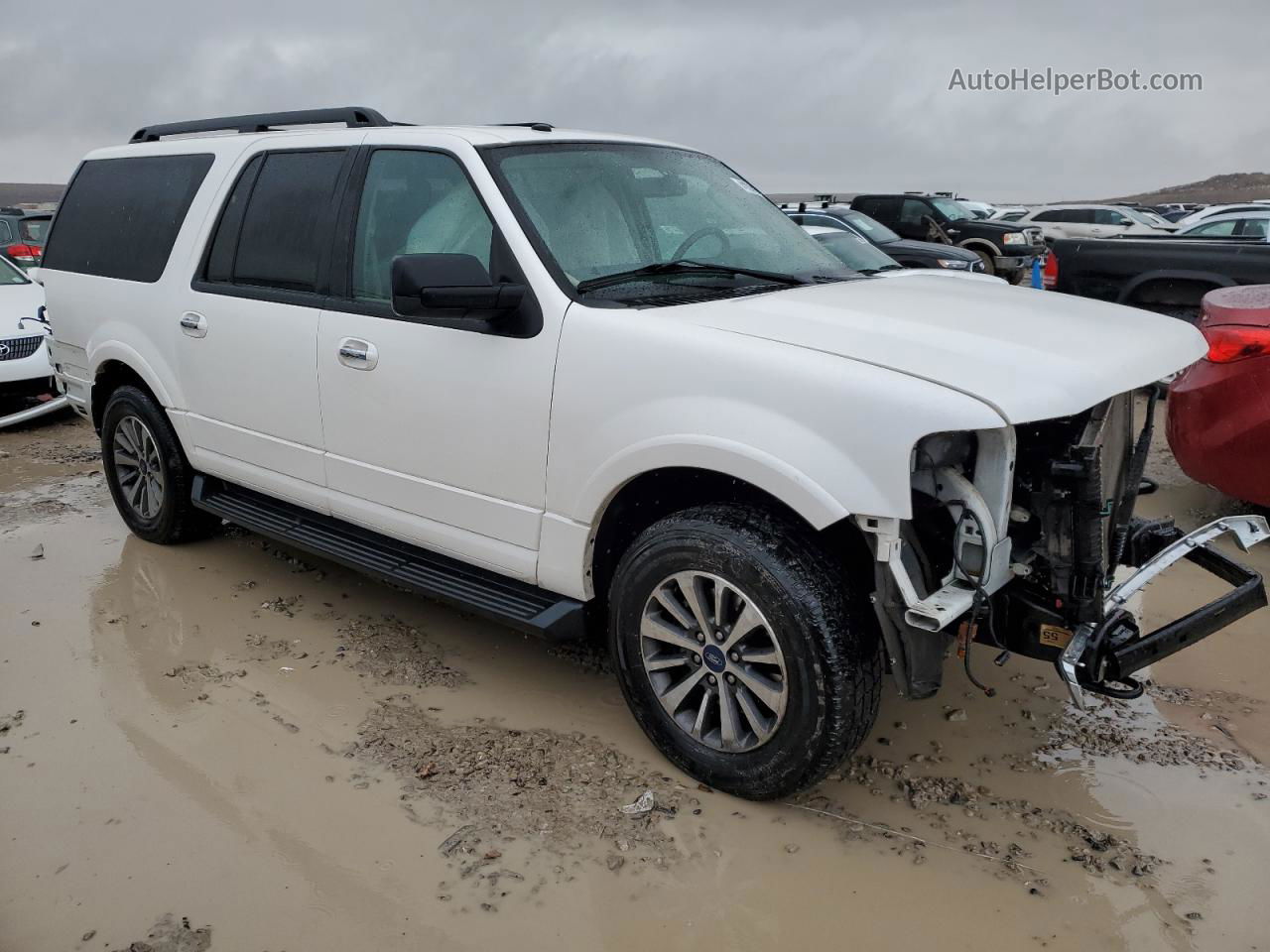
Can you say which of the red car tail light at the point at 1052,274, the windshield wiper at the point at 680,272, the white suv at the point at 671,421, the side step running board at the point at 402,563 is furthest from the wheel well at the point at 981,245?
the side step running board at the point at 402,563

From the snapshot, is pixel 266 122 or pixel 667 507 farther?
pixel 266 122

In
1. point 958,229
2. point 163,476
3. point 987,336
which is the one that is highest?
point 987,336

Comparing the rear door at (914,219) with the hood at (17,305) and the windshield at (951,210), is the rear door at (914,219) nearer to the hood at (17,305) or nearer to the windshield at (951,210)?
the windshield at (951,210)

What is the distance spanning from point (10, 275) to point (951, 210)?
16.2 metres

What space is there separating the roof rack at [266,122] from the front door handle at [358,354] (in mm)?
985

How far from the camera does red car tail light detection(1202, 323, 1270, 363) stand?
15.1 feet

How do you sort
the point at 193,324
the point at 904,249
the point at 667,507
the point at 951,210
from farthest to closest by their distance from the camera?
the point at 951,210 < the point at 904,249 < the point at 193,324 < the point at 667,507

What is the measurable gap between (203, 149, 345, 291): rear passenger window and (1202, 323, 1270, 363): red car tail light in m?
3.78

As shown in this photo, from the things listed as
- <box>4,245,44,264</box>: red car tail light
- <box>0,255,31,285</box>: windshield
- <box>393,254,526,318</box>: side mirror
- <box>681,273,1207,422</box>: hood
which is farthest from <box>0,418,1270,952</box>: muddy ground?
<box>4,245,44,264</box>: red car tail light

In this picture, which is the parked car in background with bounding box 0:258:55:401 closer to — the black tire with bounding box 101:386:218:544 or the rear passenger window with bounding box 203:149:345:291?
the black tire with bounding box 101:386:218:544

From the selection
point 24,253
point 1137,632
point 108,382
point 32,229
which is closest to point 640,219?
point 1137,632

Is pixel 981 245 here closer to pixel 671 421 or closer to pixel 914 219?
pixel 914 219

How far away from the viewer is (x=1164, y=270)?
24.1 feet

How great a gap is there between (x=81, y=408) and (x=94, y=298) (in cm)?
71
